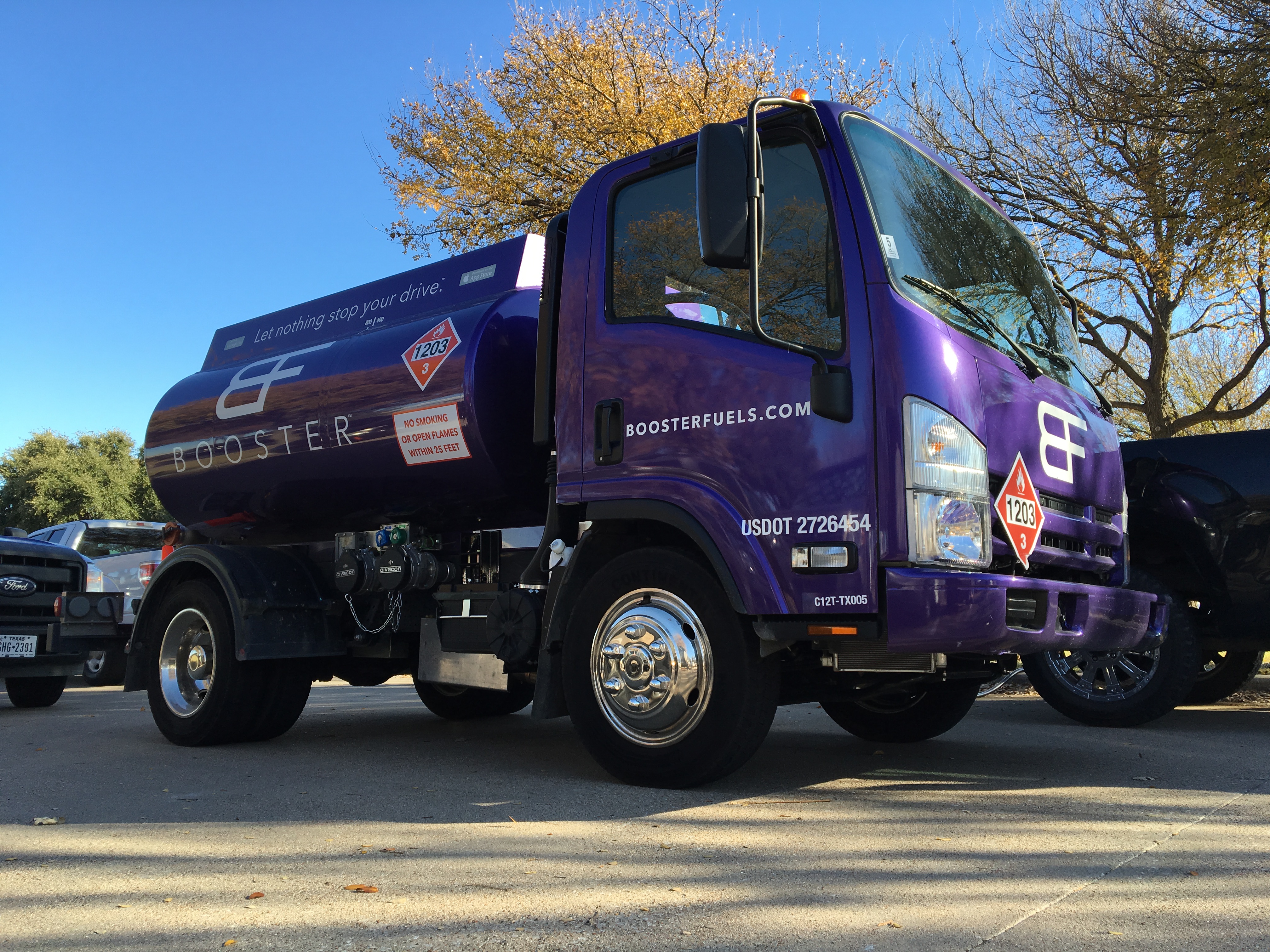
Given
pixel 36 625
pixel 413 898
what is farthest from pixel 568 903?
pixel 36 625

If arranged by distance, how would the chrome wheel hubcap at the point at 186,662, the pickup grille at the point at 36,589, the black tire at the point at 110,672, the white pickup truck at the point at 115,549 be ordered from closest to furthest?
the chrome wheel hubcap at the point at 186,662
the pickup grille at the point at 36,589
the black tire at the point at 110,672
the white pickup truck at the point at 115,549

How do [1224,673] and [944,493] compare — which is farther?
[1224,673]

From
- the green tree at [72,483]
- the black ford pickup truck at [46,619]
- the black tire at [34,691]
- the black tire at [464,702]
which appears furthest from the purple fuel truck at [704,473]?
the green tree at [72,483]

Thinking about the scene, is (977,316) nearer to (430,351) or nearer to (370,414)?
(430,351)

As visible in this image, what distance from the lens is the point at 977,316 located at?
4.85 m

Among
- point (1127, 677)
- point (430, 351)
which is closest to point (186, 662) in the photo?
point (430, 351)

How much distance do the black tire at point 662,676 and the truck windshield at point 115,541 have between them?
9.81 m

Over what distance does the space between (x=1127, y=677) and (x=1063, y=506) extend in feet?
8.41

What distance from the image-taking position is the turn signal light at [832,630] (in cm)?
427

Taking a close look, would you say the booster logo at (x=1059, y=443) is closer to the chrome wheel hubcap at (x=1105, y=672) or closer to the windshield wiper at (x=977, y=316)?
the windshield wiper at (x=977, y=316)

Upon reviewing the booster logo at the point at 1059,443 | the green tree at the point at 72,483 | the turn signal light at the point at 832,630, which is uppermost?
the green tree at the point at 72,483

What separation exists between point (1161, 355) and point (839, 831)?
13.5 metres

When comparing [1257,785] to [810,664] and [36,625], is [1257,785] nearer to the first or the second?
[810,664]

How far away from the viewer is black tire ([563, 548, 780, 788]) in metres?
4.56
